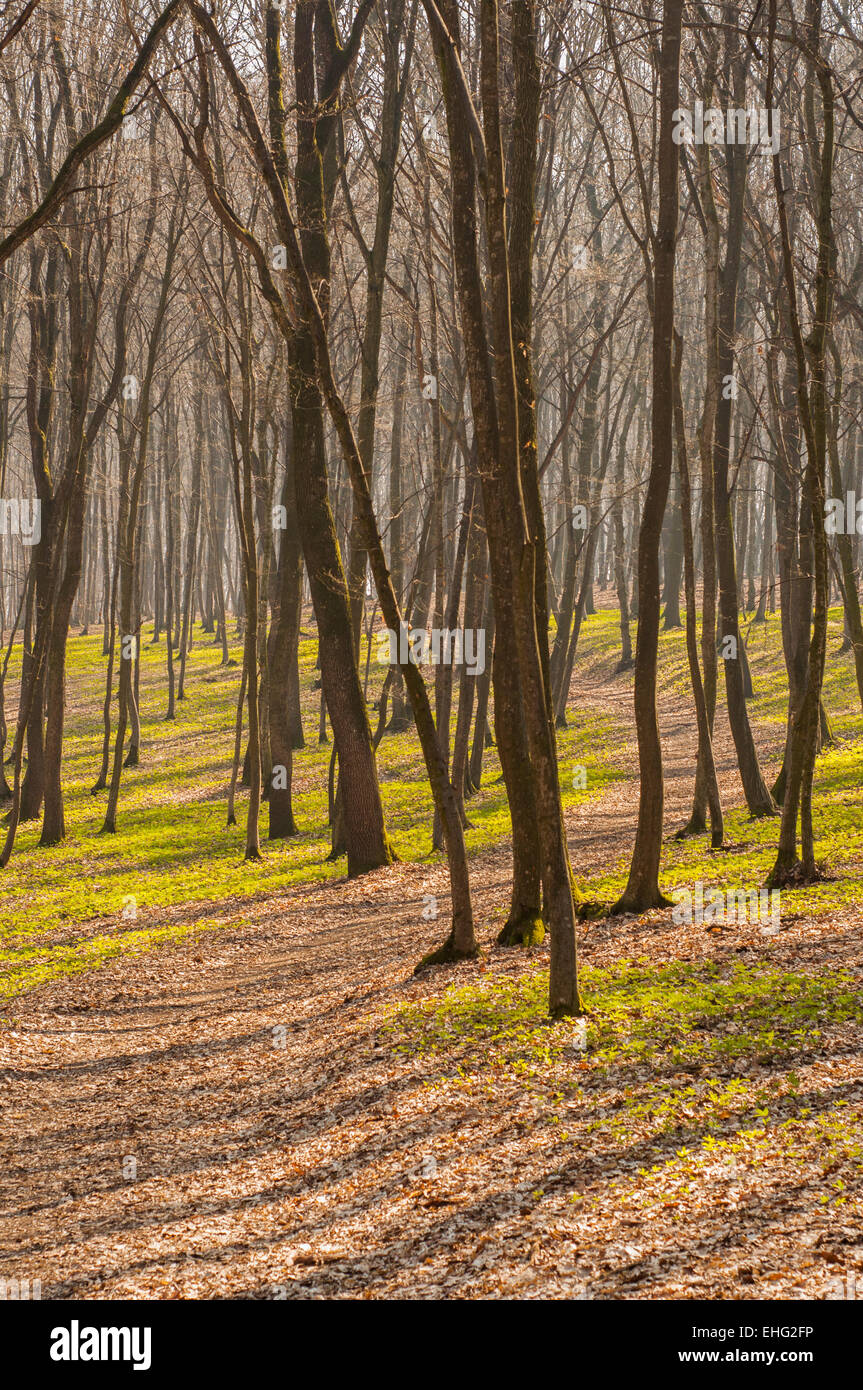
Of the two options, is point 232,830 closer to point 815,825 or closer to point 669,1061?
point 815,825

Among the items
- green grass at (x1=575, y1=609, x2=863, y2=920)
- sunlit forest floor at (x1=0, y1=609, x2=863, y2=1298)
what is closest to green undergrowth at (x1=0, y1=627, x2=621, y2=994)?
sunlit forest floor at (x1=0, y1=609, x2=863, y2=1298)

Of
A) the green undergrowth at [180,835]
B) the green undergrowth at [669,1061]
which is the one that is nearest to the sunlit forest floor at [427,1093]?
the green undergrowth at [669,1061]

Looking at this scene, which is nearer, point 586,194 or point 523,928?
point 523,928

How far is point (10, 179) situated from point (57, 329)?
5012 mm

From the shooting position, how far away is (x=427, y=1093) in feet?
19.4

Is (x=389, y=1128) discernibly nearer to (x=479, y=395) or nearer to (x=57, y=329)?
(x=479, y=395)

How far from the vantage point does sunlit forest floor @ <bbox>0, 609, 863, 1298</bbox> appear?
4.04 m

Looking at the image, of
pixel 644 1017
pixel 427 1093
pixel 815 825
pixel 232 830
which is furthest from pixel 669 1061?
pixel 232 830

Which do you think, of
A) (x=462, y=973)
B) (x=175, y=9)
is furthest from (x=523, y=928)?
(x=175, y=9)

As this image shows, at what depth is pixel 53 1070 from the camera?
759 centimetres

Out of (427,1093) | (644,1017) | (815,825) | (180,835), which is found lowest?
(180,835)

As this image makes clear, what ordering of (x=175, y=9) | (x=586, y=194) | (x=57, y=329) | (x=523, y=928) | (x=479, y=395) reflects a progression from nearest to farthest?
1. (x=479, y=395)
2. (x=175, y=9)
3. (x=523, y=928)
4. (x=57, y=329)
5. (x=586, y=194)

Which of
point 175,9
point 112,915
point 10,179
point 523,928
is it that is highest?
point 10,179

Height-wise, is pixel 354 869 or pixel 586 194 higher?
pixel 586 194
